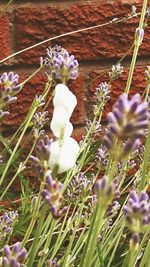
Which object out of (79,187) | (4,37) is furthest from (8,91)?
Answer: (4,37)

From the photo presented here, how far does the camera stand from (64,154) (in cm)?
53

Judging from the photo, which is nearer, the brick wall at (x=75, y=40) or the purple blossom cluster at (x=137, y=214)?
the purple blossom cluster at (x=137, y=214)

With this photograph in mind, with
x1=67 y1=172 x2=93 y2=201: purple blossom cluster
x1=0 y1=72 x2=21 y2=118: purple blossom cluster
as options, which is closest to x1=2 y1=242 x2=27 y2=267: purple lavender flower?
x1=0 y1=72 x2=21 y2=118: purple blossom cluster

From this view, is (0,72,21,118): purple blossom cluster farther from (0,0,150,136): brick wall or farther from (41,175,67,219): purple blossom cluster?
(0,0,150,136): brick wall

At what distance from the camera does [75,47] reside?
5.29 feet

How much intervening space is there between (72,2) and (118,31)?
140mm

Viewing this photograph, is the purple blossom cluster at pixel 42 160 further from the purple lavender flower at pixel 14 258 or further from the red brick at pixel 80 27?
the red brick at pixel 80 27

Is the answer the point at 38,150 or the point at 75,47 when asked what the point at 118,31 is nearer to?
the point at 75,47

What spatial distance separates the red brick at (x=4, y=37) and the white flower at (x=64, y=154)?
3.29 ft

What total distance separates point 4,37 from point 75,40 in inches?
7.1

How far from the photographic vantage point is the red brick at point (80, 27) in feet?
5.08

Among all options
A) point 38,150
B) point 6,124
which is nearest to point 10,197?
point 6,124

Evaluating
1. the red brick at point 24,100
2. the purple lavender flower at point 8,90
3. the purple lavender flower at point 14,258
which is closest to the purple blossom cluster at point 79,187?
the purple lavender flower at point 8,90

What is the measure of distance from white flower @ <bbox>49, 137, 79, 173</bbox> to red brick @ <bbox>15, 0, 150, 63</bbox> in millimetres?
1030
